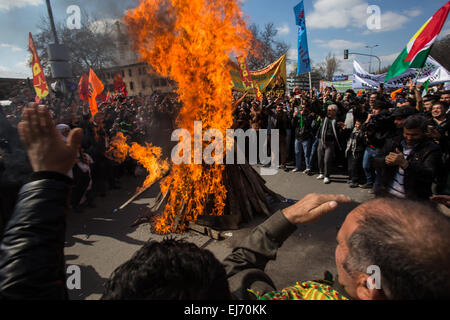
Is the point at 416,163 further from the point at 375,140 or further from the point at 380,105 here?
the point at 380,105

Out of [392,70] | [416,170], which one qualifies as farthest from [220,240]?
[392,70]

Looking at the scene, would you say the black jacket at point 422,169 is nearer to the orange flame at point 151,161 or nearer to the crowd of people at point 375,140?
the crowd of people at point 375,140

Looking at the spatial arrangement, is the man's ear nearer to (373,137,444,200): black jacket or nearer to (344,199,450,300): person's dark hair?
(344,199,450,300): person's dark hair

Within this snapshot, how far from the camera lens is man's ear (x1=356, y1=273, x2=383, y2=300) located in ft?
3.10

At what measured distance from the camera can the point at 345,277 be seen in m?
1.08

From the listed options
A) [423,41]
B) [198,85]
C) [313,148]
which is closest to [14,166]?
[198,85]

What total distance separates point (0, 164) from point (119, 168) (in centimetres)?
465

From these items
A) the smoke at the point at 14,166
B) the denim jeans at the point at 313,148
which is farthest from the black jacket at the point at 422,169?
the smoke at the point at 14,166

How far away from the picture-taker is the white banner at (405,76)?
11.9 metres

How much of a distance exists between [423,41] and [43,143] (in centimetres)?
737

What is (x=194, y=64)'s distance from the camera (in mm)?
4297

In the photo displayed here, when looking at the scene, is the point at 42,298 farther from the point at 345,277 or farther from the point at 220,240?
the point at 220,240

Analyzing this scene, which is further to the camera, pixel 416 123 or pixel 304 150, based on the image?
pixel 304 150
